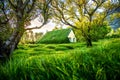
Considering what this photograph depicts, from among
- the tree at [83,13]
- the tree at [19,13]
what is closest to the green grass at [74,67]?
the tree at [19,13]

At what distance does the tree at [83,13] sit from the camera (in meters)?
34.8

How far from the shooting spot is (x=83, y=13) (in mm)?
37000

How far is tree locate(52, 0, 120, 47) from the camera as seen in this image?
34.8 m

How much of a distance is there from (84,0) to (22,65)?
32.2 metres

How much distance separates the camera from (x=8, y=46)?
1348cm

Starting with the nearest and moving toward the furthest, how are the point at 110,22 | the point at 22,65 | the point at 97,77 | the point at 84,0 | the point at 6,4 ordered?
the point at 97,77 < the point at 22,65 < the point at 6,4 < the point at 84,0 < the point at 110,22

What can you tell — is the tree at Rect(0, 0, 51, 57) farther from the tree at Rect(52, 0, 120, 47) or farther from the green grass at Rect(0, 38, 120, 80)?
the tree at Rect(52, 0, 120, 47)

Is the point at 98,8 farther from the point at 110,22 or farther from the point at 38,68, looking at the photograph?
the point at 38,68

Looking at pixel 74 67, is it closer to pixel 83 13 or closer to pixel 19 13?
pixel 19 13

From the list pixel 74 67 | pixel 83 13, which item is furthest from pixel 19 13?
pixel 83 13

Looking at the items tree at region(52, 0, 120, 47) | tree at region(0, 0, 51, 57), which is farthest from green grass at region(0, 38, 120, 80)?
tree at region(52, 0, 120, 47)

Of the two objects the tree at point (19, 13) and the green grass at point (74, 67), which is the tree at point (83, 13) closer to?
the tree at point (19, 13)

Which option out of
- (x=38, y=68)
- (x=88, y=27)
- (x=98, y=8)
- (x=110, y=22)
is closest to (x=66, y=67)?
(x=38, y=68)

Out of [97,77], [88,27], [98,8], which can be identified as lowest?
[97,77]
